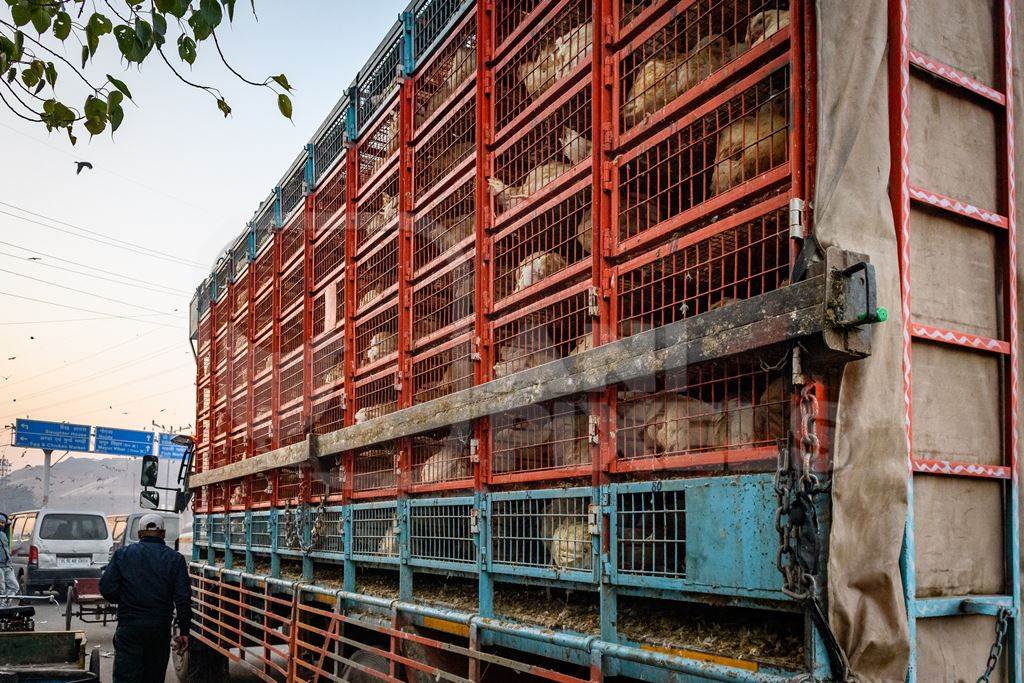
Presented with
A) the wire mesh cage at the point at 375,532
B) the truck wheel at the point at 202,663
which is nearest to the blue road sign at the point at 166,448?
the truck wheel at the point at 202,663

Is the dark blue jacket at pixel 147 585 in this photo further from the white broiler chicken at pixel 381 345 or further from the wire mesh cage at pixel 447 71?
the wire mesh cage at pixel 447 71

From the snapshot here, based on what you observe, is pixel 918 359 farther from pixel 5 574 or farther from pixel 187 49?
pixel 5 574

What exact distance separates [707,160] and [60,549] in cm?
2093

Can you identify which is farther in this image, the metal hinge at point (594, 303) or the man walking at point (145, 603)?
the man walking at point (145, 603)

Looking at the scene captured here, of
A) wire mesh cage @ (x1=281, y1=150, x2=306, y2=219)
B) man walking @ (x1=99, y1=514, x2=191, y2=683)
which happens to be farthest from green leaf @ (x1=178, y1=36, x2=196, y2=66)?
wire mesh cage @ (x1=281, y1=150, x2=306, y2=219)

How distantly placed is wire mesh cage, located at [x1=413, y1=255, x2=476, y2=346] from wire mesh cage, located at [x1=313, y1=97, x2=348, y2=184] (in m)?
2.39

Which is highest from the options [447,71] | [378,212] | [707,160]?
[447,71]

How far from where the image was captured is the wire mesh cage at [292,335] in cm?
927

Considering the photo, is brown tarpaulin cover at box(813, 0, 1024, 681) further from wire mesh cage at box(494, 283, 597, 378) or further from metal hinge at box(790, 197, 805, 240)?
wire mesh cage at box(494, 283, 597, 378)

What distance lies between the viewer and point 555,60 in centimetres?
500

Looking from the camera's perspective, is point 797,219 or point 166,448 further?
point 166,448

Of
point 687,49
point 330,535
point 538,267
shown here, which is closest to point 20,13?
point 538,267

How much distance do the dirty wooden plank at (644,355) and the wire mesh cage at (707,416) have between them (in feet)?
0.26

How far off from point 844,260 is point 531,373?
77.1 inches
